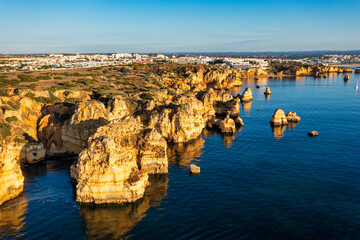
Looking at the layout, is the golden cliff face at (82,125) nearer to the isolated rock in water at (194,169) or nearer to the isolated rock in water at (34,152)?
the isolated rock in water at (34,152)

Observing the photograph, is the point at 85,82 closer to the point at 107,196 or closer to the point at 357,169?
the point at 107,196

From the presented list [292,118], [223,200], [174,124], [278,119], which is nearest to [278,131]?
[278,119]

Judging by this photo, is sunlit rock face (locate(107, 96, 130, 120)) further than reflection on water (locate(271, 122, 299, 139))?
No

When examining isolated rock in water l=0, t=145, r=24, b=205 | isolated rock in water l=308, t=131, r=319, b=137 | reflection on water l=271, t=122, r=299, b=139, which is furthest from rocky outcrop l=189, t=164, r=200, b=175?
isolated rock in water l=308, t=131, r=319, b=137

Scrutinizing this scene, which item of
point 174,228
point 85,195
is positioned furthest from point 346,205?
point 85,195

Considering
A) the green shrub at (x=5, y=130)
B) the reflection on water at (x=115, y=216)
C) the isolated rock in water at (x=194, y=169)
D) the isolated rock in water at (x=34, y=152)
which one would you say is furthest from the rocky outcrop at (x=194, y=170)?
the green shrub at (x=5, y=130)

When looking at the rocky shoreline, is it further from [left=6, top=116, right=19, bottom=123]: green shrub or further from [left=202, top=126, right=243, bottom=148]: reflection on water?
[left=202, top=126, right=243, bottom=148]: reflection on water

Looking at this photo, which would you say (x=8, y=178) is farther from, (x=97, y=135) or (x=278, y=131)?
(x=278, y=131)
